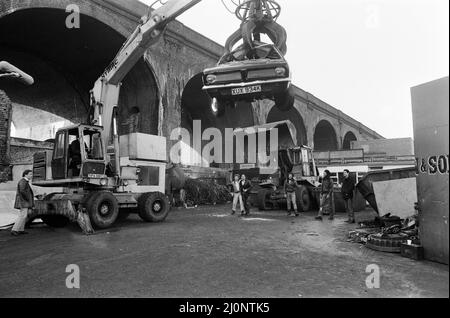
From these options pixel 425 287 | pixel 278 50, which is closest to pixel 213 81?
pixel 278 50

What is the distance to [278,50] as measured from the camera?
5.45 meters

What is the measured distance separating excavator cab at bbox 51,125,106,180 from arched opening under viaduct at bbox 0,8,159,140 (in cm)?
654

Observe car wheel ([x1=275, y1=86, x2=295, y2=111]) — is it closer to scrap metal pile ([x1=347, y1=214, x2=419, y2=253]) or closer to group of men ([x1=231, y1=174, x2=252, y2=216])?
scrap metal pile ([x1=347, y1=214, x2=419, y2=253])

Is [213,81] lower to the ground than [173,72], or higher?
lower

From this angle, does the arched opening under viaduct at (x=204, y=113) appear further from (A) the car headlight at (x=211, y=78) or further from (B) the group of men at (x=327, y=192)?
(A) the car headlight at (x=211, y=78)

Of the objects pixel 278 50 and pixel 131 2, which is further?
pixel 131 2

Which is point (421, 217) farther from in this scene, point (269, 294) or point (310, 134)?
point (310, 134)

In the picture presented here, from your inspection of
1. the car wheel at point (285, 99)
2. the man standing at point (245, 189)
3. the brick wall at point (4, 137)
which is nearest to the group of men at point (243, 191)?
the man standing at point (245, 189)

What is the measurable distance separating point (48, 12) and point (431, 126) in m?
13.3

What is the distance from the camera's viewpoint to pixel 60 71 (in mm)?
18766

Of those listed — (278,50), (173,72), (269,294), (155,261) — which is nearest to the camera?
(269,294)

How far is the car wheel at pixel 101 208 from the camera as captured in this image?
708cm

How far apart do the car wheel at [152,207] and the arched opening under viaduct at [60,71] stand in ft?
22.2

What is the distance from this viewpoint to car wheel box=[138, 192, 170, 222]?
8641 millimetres
